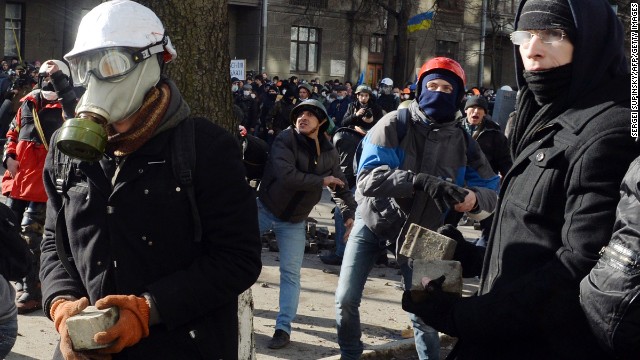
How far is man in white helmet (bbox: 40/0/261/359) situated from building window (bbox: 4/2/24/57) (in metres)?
31.3

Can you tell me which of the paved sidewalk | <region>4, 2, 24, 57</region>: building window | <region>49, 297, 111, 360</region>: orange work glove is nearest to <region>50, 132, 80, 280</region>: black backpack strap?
<region>49, 297, 111, 360</region>: orange work glove

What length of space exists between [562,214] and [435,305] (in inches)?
20.3

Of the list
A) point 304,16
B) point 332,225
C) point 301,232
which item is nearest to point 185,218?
point 301,232

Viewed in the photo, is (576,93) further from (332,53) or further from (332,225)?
(332,53)

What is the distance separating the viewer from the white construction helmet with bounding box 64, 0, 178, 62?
112 inches

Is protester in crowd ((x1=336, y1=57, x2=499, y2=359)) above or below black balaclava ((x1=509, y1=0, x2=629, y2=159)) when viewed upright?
below

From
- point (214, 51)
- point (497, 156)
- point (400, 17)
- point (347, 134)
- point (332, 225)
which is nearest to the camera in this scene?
point (214, 51)

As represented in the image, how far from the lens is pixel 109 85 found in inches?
111

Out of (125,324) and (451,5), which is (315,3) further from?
(125,324)

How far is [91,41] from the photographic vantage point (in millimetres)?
2861

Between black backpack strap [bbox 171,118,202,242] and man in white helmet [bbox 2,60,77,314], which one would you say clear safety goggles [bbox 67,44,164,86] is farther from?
man in white helmet [bbox 2,60,77,314]

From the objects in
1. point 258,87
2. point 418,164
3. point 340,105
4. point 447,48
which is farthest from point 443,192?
point 447,48

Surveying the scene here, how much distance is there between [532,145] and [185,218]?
1080 mm

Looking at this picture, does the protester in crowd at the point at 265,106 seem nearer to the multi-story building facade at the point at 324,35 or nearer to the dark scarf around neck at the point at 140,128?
the multi-story building facade at the point at 324,35
